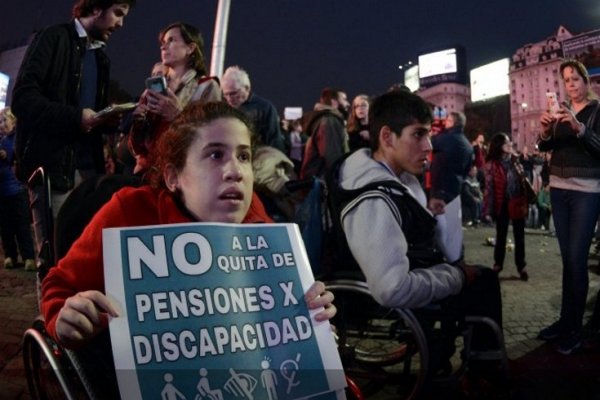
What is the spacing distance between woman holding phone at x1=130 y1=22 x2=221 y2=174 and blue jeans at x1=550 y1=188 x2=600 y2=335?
2.76m

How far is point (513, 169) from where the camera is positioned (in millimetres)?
7305

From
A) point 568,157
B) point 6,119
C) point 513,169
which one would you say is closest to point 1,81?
point 6,119

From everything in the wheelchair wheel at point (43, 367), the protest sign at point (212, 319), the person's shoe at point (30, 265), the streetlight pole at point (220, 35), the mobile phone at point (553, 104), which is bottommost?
the person's shoe at point (30, 265)

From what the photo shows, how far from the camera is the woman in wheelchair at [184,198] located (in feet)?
5.30

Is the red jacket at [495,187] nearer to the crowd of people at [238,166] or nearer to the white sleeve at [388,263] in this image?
the crowd of people at [238,166]

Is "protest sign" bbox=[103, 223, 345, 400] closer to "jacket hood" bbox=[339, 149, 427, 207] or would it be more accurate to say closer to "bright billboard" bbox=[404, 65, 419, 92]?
"jacket hood" bbox=[339, 149, 427, 207]

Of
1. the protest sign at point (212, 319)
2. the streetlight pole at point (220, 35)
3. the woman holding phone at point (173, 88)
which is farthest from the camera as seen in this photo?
the streetlight pole at point (220, 35)

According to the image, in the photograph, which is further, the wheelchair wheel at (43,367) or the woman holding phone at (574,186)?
the woman holding phone at (574,186)

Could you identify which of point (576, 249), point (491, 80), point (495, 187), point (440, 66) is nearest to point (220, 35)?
point (495, 187)

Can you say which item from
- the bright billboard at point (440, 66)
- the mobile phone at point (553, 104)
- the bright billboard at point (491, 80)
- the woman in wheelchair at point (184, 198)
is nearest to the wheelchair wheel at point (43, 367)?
the woman in wheelchair at point (184, 198)

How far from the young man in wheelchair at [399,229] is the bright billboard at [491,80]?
44.0m

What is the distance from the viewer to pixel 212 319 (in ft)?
4.77

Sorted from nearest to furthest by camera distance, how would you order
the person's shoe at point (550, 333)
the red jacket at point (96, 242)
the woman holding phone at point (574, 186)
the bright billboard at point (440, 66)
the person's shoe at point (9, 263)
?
the red jacket at point (96, 242)
the woman holding phone at point (574, 186)
the person's shoe at point (550, 333)
the person's shoe at point (9, 263)
the bright billboard at point (440, 66)

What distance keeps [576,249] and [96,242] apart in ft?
11.7
